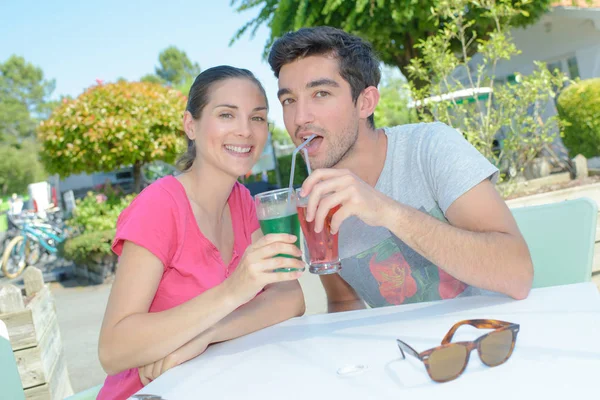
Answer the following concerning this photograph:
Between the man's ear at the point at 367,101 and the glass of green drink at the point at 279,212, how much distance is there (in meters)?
0.90

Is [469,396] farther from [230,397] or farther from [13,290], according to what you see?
[13,290]

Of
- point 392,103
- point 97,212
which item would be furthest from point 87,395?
point 392,103

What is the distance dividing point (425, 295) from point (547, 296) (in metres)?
0.72

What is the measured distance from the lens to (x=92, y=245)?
923 cm

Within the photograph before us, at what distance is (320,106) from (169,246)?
830mm

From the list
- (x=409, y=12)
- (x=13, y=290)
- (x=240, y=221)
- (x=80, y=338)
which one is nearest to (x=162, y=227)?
(x=240, y=221)

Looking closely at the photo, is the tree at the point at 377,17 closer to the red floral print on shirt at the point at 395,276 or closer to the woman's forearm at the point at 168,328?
the red floral print on shirt at the point at 395,276

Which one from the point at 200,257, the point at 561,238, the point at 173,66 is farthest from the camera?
the point at 173,66

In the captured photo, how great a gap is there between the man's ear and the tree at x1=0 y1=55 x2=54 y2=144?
55984 millimetres

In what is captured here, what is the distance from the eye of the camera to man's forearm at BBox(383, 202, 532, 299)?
158 cm

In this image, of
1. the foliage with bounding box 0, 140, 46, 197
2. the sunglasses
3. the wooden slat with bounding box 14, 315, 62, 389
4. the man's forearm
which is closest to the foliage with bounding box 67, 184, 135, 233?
the wooden slat with bounding box 14, 315, 62, 389

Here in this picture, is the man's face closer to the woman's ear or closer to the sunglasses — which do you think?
the woman's ear

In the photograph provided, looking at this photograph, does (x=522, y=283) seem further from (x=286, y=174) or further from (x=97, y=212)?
(x=286, y=174)

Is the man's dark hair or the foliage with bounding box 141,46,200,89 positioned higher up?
the foliage with bounding box 141,46,200,89
